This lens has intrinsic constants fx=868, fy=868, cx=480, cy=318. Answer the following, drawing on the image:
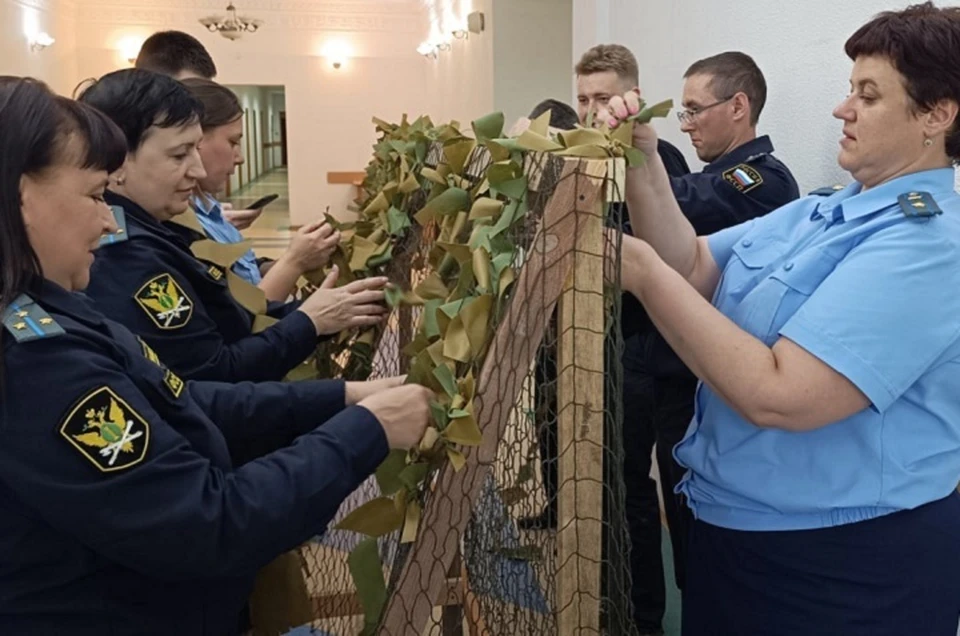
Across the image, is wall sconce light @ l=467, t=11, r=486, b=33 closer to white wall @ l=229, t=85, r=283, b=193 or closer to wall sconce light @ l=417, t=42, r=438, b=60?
wall sconce light @ l=417, t=42, r=438, b=60

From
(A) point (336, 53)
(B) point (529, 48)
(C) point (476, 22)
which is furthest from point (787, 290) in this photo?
(A) point (336, 53)

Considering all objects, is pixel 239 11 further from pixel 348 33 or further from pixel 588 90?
pixel 588 90

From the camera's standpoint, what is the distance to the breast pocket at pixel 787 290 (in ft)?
3.97

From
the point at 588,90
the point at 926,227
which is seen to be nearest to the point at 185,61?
the point at 588,90

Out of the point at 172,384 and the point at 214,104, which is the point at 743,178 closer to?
the point at 214,104

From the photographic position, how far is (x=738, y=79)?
2426mm

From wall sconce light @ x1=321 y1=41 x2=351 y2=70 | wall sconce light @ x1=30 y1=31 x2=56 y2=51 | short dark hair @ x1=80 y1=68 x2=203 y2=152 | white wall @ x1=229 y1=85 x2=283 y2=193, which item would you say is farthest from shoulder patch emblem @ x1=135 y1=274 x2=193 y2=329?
white wall @ x1=229 y1=85 x2=283 y2=193

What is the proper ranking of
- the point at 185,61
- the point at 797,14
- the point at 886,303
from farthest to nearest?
A: the point at 185,61
the point at 797,14
the point at 886,303

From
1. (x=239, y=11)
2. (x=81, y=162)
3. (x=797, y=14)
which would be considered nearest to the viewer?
(x=81, y=162)

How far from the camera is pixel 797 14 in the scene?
2379 millimetres

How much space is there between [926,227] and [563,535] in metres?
0.62

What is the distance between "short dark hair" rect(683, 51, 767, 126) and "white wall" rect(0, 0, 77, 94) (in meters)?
7.63

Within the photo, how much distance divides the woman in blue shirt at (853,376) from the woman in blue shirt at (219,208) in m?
1.02

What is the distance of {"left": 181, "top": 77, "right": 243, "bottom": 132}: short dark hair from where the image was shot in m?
1.95
